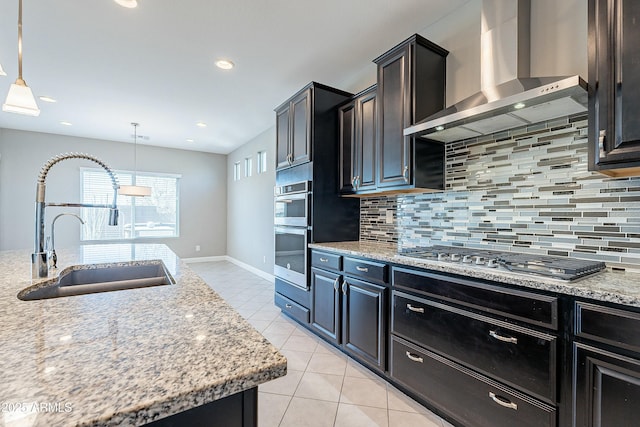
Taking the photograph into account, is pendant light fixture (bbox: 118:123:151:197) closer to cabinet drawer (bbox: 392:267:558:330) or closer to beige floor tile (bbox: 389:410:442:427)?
cabinet drawer (bbox: 392:267:558:330)

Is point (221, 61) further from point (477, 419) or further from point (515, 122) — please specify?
point (477, 419)

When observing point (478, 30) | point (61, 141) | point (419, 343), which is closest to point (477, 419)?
point (419, 343)

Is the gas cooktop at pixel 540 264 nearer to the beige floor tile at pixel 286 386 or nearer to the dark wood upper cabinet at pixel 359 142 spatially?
the dark wood upper cabinet at pixel 359 142

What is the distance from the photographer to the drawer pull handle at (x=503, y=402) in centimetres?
136

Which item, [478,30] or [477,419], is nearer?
[477,419]

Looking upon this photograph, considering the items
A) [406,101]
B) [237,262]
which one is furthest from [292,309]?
[237,262]

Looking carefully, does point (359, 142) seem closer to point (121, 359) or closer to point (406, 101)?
point (406, 101)

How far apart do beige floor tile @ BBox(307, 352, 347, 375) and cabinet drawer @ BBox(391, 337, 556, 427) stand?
19.1 inches

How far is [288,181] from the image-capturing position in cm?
325

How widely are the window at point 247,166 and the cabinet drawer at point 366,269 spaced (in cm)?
429

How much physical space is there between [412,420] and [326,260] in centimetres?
128

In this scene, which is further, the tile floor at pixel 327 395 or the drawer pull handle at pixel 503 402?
the tile floor at pixel 327 395

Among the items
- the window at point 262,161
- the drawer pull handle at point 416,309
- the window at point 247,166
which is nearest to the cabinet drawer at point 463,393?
the drawer pull handle at point 416,309

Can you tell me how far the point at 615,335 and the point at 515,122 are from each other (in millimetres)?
1262
